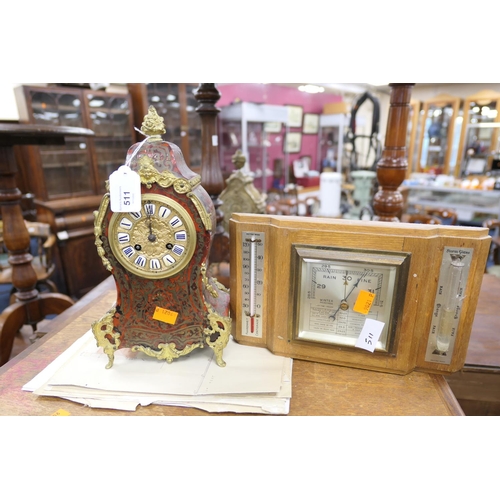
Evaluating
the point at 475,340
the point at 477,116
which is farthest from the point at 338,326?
the point at 477,116

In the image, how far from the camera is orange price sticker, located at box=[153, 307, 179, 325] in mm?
1017

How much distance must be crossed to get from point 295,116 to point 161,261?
4.91 meters

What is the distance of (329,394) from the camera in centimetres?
95

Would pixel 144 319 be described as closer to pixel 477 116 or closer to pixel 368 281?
pixel 368 281

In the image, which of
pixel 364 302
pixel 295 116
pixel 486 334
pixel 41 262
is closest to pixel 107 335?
pixel 364 302

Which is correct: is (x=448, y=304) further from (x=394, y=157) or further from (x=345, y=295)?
(x=394, y=157)

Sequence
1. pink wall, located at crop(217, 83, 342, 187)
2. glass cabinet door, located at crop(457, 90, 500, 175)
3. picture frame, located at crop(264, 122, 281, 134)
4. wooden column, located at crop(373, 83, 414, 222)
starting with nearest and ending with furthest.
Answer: wooden column, located at crop(373, 83, 414, 222) → pink wall, located at crop(217, 83, 342, 187) → picture frame, located at crop(264, 122, 281, 134) → glass cabinet door, located at crop(457, 90, 500, 175)

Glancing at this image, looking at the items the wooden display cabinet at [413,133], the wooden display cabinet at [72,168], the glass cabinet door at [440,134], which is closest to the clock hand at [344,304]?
the wooden display cabinet at [72,168]

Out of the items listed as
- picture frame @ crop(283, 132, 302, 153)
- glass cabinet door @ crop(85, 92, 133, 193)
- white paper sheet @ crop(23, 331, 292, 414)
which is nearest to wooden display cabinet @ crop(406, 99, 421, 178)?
picture frame @ crop(283, 132, 302, 153)

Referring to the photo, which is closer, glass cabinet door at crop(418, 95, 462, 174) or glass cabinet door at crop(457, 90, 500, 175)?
glass cabinet door at crop(457, 90, 500, 175)

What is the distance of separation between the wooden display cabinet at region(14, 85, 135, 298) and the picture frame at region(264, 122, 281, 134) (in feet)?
6.00

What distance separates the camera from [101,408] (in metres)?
0.91

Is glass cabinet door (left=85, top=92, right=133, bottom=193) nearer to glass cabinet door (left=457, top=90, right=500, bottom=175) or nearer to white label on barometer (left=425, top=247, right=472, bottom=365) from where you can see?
white label on barometer (left=425, top=247, right=472, bottom=365)

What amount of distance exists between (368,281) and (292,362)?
1.06 ft
